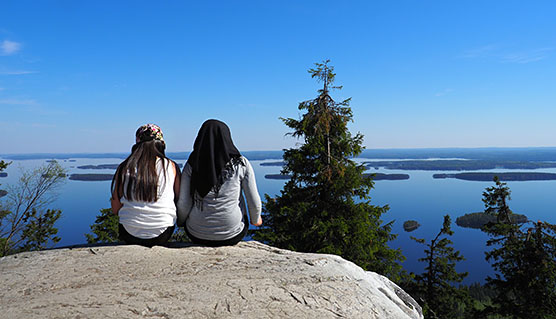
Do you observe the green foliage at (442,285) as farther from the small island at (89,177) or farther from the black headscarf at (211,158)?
the small island at (89,177)

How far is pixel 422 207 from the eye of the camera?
301 feet

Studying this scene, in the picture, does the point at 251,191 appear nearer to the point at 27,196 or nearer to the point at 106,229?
the point at 27,196

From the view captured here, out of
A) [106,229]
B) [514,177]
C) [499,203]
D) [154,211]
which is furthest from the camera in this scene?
[514,177]

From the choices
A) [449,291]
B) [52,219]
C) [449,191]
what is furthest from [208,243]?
[449,191]

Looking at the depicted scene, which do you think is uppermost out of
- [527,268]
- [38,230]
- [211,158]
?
[211,158]

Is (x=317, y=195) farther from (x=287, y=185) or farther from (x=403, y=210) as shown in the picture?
(x=403, y=210)

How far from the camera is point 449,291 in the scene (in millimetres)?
16906

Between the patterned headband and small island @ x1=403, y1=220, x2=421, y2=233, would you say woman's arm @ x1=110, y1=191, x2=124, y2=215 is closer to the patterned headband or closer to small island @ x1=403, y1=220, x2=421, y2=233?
the patterned headband

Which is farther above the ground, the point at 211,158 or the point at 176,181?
the point at 211,158

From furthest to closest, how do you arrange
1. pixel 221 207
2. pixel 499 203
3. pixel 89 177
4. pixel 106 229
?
pixel 89 177 → pixel 106 229 → pixel 499 203 → pixel 221 207

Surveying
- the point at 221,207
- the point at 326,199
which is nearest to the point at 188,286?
the point at 221,207

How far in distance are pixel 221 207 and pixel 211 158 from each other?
63cm

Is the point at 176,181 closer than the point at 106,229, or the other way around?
the point at 176,181

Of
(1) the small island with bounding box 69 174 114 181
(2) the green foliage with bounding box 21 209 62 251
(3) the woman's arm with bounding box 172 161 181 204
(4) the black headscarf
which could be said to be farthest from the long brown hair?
(1) the small island with bounding box 69 174 114 181
